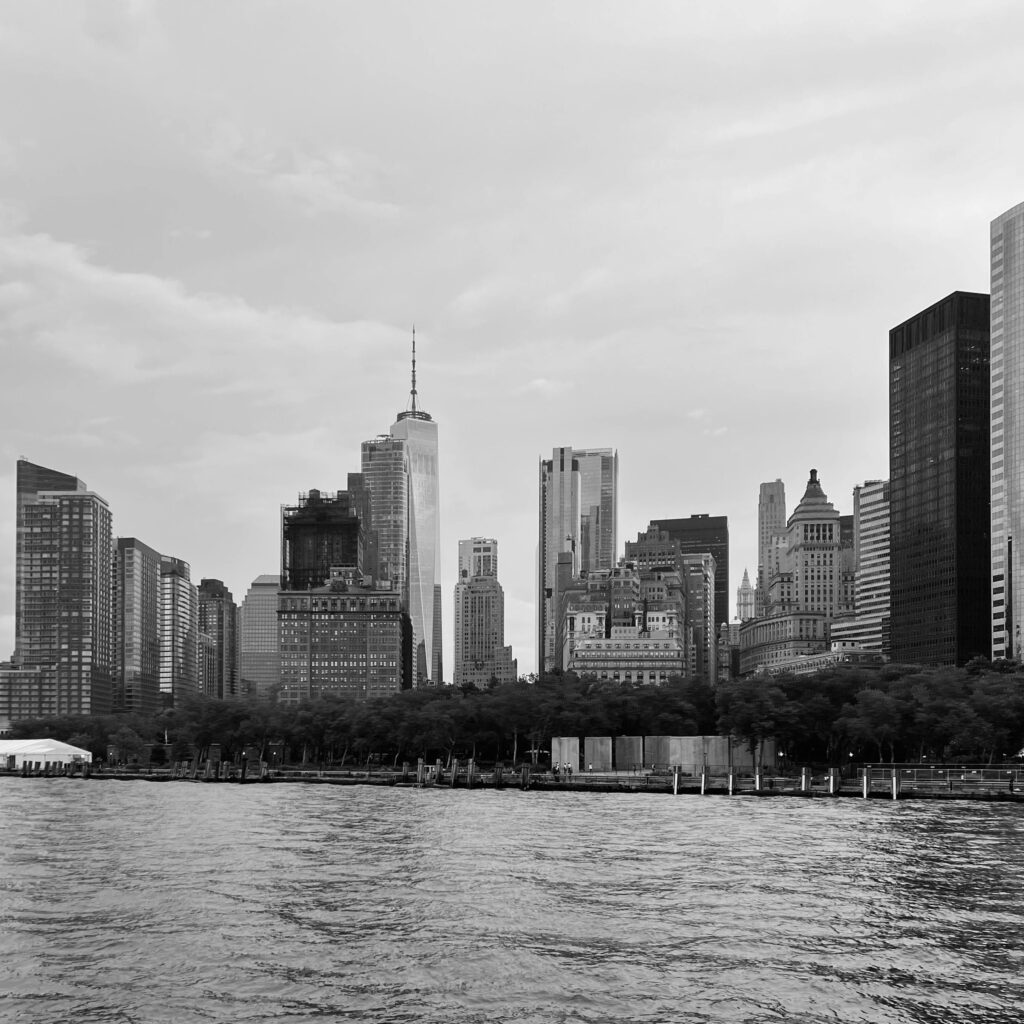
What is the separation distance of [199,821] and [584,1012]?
78662 mm

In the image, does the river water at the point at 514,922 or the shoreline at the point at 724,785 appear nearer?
the river water at the point at 514,922

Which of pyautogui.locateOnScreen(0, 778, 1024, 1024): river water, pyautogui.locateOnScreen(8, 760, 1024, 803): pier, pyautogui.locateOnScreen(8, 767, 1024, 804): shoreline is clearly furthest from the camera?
pyautogui.locateOnScreen(8, 760, 1024, 803): pier

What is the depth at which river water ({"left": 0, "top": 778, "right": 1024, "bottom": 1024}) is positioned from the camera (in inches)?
1767

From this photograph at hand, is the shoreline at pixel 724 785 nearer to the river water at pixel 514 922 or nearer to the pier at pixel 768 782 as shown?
the pier at pixel 768 782

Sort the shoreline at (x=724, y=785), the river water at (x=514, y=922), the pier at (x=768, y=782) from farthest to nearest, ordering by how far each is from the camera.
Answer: the pier at (x=768, y=782)
the shoreline at (x=724, y=785)
the river water at (x=514, y=922)

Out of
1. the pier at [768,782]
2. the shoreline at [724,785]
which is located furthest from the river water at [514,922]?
the pier at [768,782]

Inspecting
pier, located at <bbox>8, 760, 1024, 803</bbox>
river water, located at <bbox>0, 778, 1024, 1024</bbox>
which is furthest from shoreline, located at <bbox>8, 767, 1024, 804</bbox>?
river water, located at <bbox>0, 778, 1024, 1024</bbox>

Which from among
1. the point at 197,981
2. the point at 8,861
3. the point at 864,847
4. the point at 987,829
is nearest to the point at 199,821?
the point at 8,861

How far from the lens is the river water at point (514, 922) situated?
44.9 m

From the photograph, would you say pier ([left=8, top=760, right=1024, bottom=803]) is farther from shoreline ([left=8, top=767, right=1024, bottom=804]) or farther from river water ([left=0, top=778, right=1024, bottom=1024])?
river water ([left=0, top=778, right=1024, bottom=1024])

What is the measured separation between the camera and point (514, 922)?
5950 centimetres

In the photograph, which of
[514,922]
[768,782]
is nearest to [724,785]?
[768,782]

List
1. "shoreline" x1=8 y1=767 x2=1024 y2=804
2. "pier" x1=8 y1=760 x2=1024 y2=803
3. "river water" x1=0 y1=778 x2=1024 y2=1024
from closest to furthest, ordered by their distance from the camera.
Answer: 1. "river water" x1=0 y1=778 x2=1024 y2=1024
2. "shoreline" x1=8 y1=767 x2=1024 y2=804
3. "pier" x1=8 y1=760 x2=1024 y2=803

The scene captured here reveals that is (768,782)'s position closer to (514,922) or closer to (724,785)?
(724,785)
